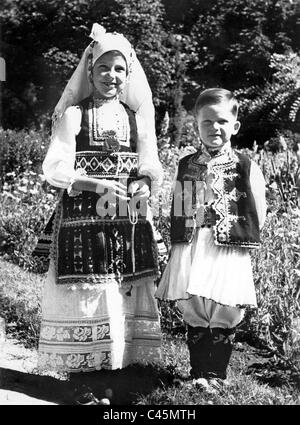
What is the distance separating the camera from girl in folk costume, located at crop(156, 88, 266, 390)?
314 centimetres

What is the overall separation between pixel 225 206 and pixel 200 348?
69 centimetres

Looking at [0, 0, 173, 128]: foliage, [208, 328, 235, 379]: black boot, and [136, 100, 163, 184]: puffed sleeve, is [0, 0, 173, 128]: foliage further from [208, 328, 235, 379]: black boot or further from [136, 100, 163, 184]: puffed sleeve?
[208, 328, 235, 379]: black boot

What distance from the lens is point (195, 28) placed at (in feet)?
39.7

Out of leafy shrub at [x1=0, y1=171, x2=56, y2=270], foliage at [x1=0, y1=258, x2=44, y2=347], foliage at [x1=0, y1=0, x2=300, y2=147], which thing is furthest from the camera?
foliage at [x1=0, y1=0, x2=300, y2=147]

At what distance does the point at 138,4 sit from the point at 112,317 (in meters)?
9.05

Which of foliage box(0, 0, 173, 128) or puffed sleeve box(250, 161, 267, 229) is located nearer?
puffed sleeve box(250, 161, 267, 229)

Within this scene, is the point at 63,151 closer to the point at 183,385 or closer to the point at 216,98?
the point at 216,98

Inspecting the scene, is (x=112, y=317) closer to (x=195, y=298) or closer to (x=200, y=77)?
(x=195, y=298)

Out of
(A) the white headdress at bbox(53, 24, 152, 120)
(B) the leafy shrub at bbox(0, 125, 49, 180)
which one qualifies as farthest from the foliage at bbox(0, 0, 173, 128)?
(A) the white headdress at bbox(53, 24, 152, 120)

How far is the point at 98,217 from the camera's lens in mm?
3338

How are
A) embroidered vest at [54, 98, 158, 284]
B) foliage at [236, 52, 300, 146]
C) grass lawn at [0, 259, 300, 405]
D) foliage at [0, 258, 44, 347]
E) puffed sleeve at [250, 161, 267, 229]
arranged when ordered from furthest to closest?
1. foliage at [236, 52, 300, 146]
2. foliage at [0, 258, 44, 347]
3. embroidered vest at [54, 98, 158, 284]
4. puffed sleeve at [250, 161, 267, 229]
5. grass lawn at [0, 259, 300, 405]

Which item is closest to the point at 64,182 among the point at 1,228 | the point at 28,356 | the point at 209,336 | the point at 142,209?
the point at 142,209

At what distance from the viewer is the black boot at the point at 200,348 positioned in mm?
3205

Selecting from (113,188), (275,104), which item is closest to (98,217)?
(113,188)
